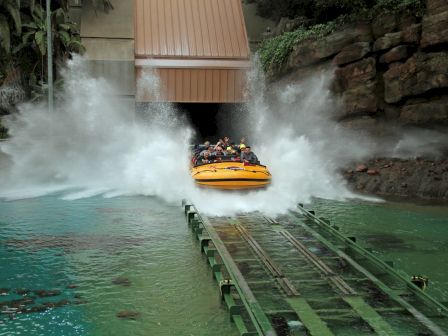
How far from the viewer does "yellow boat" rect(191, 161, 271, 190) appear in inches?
538

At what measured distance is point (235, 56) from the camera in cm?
2367

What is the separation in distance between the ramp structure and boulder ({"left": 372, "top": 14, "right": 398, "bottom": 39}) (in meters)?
6.88

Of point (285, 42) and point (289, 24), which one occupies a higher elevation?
point (289, 24)

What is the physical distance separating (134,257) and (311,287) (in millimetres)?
3419

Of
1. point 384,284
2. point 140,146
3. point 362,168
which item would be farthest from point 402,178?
point 140,146

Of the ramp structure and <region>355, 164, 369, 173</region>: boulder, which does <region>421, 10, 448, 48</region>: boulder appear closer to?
<region>355, 164, 369, 173</region>: boulder

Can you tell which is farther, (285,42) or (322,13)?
(322,13)

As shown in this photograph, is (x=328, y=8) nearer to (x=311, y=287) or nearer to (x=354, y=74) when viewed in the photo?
(x=354, y=74)

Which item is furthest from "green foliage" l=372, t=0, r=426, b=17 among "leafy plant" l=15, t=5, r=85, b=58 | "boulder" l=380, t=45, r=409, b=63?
"leafy plant" l=15, t=5, r=85, b=58

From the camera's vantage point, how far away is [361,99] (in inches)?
711

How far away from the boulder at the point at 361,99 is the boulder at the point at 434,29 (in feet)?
7.64

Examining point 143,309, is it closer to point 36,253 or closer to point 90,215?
point 36,253

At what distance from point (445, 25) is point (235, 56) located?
1011cm

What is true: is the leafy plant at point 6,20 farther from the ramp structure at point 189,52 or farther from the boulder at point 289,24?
the boulder at point 289,24
